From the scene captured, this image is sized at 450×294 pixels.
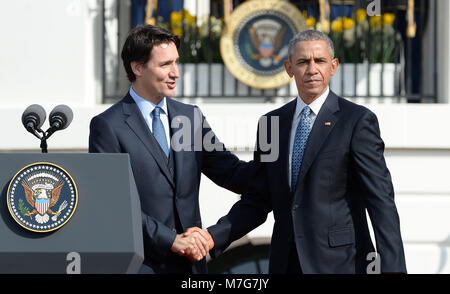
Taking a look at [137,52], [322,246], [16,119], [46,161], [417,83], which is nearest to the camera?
[46,161]

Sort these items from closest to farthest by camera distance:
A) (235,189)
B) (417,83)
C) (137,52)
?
(137,52)
(235,189)
(417,83)

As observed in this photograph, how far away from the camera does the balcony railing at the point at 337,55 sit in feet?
25.3

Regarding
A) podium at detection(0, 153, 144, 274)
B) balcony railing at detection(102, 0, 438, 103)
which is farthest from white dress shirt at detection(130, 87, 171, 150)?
balcony railing at detection(102, 0, 438, 103)

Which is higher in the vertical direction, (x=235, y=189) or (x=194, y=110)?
(x=194, y=110)

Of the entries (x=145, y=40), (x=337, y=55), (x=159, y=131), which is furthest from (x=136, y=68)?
(x=337, y=55)

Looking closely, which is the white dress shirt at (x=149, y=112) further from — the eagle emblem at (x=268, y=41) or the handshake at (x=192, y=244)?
the eagle emblem at (x=268, y=41)

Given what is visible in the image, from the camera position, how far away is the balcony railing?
304 inches

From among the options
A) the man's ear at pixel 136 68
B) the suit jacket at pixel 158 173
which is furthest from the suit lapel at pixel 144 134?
the man's ear at pixel 136 68

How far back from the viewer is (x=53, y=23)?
24.7 feet

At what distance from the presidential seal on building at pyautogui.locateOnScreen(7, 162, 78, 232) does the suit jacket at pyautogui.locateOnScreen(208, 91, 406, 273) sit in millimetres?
1119

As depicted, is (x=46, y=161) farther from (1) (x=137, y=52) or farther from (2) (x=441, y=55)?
(2) (x=441, y=55)

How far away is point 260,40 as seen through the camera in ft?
25.3
